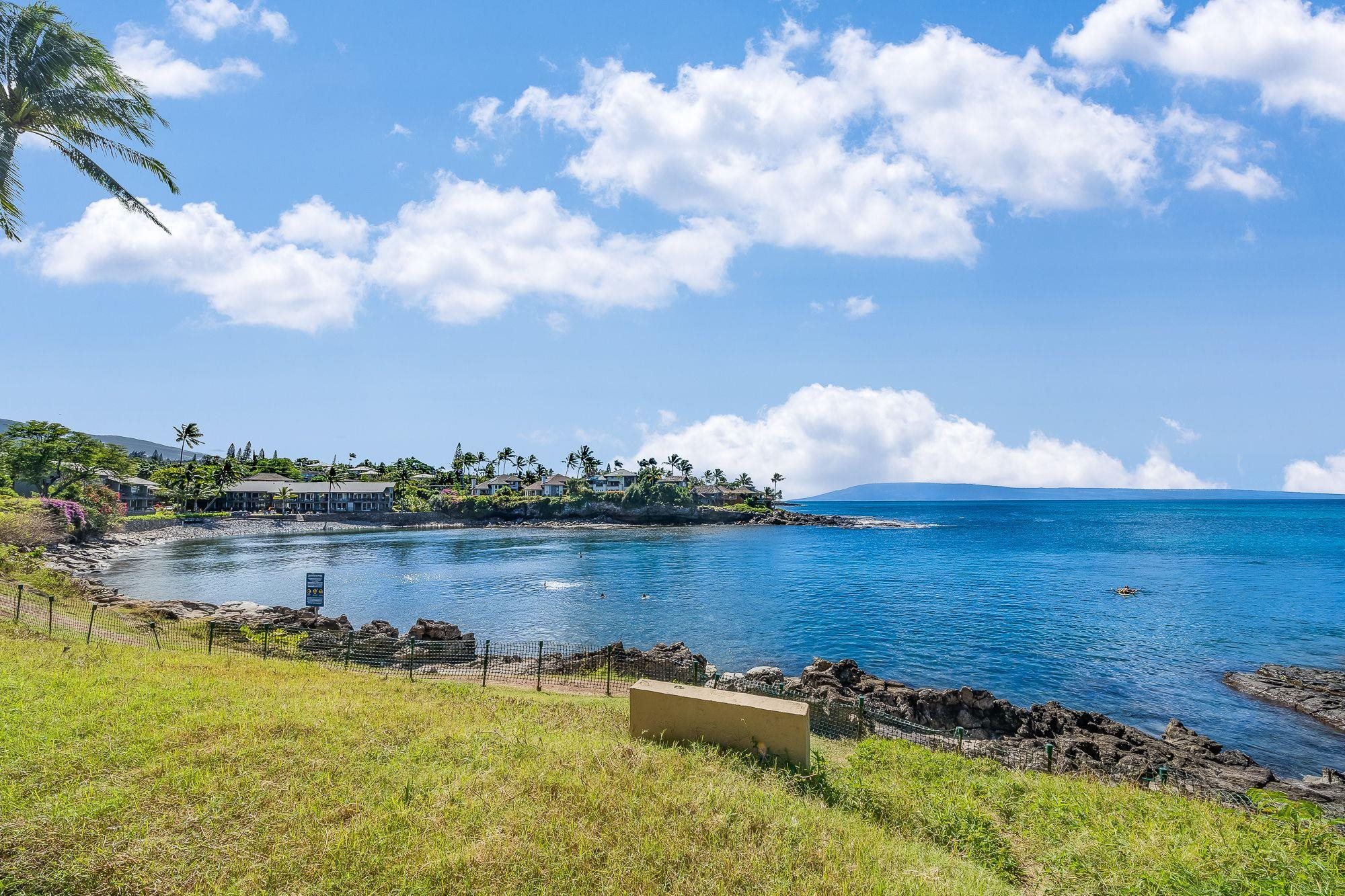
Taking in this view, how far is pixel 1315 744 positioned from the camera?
21.9 meters

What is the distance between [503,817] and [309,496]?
15216cm

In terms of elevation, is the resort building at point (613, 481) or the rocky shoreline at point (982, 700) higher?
the resort building at point (613, 481)

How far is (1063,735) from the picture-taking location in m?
21.5

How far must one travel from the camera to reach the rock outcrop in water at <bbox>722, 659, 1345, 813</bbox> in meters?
17.8

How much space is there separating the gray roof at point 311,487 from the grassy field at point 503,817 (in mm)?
141102

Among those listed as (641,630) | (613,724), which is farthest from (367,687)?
(641,630)

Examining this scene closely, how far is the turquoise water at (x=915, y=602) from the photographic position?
28859mm

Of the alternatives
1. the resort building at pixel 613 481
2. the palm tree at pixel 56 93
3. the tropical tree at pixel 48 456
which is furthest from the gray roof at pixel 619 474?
the palm tree at pixel 56 93

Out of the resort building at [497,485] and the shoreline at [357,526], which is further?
the resort building at [497,485]

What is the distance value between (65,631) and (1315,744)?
43144mm

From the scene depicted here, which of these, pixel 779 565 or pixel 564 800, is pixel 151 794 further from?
pixel 779 565

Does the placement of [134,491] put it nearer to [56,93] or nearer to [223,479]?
[223,479]

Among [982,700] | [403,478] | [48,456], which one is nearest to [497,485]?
[403,478]

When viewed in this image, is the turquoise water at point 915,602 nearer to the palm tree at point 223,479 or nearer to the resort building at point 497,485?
the palm tree at point 223,479
